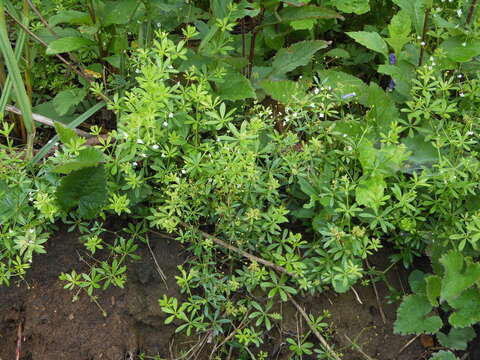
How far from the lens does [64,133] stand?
2.08 meters

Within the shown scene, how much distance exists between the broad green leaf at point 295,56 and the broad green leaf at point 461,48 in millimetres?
593

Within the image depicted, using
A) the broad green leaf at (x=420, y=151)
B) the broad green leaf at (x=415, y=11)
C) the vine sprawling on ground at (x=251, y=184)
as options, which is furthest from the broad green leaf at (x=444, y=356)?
the broad green leaf at (x=415, y=11)

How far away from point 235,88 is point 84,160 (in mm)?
760

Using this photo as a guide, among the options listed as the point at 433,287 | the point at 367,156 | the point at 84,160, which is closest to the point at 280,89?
the point at 367,156

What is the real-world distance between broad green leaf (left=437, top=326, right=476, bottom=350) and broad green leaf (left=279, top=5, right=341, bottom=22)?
1471 millimetres

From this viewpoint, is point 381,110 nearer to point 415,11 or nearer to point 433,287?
point 415,11

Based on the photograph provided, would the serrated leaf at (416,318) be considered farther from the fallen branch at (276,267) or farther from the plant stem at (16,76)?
the plant stem at (16,76)

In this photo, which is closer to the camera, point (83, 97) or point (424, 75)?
point (424, 75)

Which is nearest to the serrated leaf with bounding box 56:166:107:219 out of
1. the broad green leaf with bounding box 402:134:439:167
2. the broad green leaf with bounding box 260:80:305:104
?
the broad green leaf with bounding box 260:80:305:104

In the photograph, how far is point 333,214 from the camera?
6.78 feet

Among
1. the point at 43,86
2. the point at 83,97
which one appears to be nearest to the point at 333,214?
the point at 83,97

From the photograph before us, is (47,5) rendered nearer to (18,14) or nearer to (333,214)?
(18,14)

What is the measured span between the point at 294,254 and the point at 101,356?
2.91ft

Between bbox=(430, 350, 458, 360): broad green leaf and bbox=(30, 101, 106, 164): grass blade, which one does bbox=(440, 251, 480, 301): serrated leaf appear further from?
bbox=(30, 101, 106, 164): grass blade
